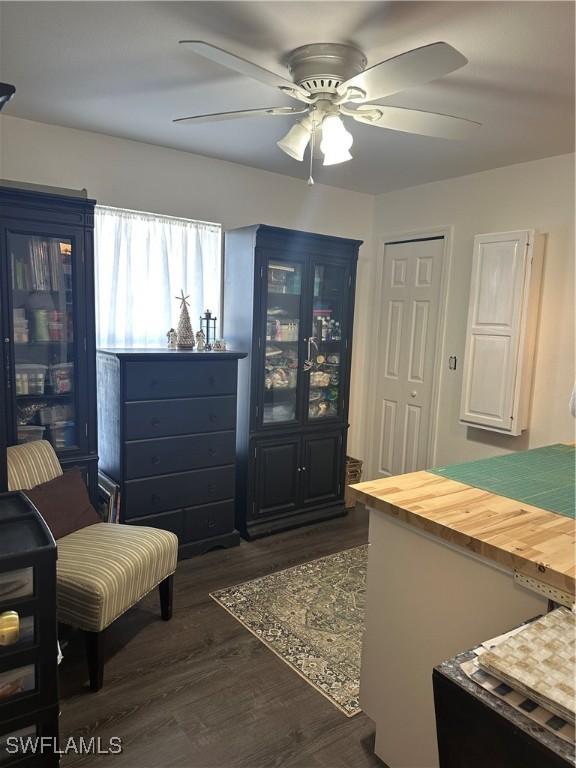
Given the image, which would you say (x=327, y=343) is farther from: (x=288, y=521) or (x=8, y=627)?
(x=8, y=627)

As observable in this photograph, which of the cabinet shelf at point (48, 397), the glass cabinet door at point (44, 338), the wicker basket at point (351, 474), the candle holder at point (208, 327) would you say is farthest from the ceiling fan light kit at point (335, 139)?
the wicker basket at point (351, 474)

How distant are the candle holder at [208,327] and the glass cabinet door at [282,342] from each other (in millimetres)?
400

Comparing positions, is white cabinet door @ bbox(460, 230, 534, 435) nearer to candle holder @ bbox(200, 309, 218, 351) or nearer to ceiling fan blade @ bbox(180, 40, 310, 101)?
candle holder @ bbox(200, 309, 218, 351)

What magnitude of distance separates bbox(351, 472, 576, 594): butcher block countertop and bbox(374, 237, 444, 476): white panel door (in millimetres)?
2273

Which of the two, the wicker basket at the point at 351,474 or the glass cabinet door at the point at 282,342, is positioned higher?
the glass cabinet door at the point at 282,342

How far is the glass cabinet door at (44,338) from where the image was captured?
2.69 meters

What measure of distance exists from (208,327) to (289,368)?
64 centimetres

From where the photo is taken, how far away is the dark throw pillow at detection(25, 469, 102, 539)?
7.77ft

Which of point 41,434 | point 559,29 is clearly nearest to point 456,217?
point 559,29

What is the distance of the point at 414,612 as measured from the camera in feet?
5.43

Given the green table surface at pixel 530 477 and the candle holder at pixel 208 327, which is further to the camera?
the candle holder at pixel 208 327

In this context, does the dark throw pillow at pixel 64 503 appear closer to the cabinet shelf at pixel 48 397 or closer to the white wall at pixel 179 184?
the cabinet shelf at pixel 48 397

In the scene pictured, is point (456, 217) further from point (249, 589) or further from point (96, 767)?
point (96, 767)

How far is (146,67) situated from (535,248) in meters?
2.43
